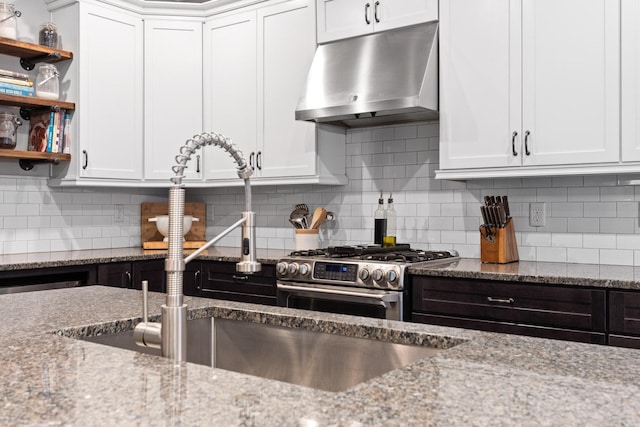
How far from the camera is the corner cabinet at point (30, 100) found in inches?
145

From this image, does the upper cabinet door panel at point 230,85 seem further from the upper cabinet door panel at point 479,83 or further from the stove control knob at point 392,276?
the stove control knob at point 392,276

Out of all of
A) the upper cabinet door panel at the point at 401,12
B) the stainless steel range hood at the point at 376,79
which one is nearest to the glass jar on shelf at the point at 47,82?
the stainless steel range hood at the point at 376,79

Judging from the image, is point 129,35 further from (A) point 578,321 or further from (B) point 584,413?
(B) point 584,413

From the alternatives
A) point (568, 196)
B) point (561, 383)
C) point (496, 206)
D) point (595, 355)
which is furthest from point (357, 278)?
point (561, 383)

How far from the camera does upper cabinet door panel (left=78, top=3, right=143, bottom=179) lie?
3.96m

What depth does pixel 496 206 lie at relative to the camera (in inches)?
122

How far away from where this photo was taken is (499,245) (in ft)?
10.4

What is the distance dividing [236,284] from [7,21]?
2.09 metres

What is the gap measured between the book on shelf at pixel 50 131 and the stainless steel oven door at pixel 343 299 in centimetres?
173

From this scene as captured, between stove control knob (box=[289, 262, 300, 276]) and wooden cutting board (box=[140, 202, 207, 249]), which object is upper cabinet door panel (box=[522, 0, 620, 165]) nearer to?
stove control knob (box=[289, 262, 300, 276])

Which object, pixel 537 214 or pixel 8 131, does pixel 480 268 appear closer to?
pixel 537 214

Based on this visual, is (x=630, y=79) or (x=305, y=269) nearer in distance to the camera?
(x=630, y=79)

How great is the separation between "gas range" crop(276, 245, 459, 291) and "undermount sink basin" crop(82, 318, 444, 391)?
1368 millimetres

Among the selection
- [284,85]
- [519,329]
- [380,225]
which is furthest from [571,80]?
[284,85]
